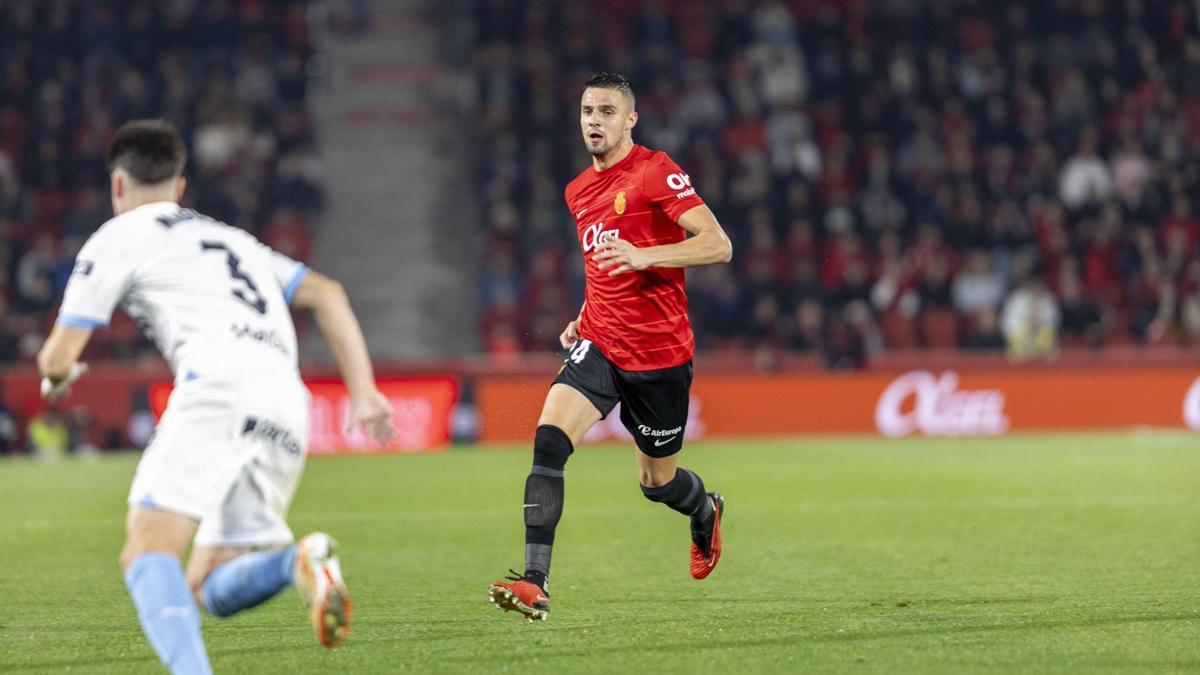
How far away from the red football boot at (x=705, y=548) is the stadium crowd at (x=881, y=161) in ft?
38.2

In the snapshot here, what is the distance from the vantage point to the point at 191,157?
22141mm

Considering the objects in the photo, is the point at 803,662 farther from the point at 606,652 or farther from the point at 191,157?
the point at 191,157

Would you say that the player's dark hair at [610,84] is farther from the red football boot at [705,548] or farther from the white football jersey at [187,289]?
the white football jersey at [187,289]

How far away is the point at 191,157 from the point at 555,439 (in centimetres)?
1680

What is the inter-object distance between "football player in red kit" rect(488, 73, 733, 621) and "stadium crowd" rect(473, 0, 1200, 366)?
12165 mm

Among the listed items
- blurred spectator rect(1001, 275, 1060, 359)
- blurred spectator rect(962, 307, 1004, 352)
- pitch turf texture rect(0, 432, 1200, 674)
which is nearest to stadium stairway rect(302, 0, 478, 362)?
blurred spectator rect(962, 307, 1004, 352)

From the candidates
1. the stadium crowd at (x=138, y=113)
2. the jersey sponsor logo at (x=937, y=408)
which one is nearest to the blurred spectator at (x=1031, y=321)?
the jersey sponsor logo at (x=937, y=408)

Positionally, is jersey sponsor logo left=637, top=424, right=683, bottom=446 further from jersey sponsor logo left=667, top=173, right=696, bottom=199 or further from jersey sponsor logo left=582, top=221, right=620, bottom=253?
jersey sponsor logo left=667, top=173, right=696, bottom=199

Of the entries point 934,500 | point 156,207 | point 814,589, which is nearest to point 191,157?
point 934,500

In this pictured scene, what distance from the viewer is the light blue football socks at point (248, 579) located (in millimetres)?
4566

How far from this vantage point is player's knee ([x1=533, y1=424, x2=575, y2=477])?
6.49 meters

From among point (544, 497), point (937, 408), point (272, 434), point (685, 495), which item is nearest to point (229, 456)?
point (272, 434)

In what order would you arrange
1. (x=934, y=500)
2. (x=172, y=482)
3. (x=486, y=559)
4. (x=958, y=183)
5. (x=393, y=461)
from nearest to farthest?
(x=172, y=482) < (x=486, y=559) < (x=934, y=500) < (x=393, y=461) < (x=958, y=183)

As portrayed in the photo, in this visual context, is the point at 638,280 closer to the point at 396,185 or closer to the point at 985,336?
the point at 985,336
